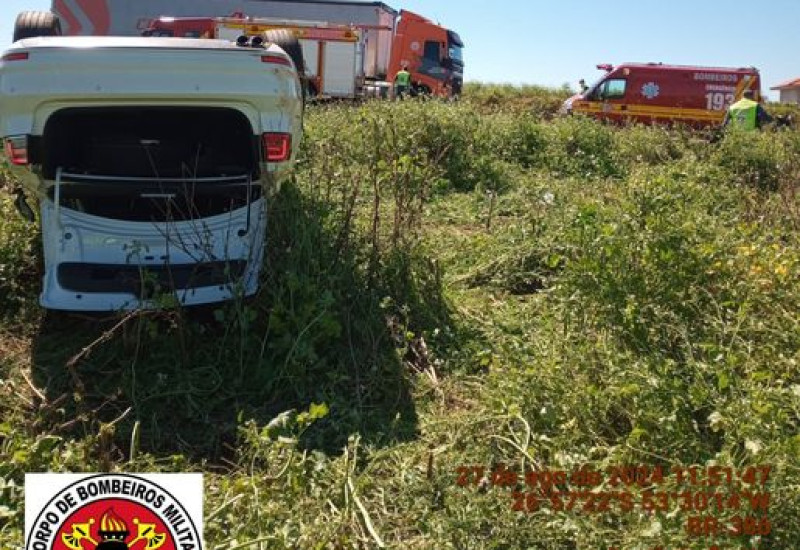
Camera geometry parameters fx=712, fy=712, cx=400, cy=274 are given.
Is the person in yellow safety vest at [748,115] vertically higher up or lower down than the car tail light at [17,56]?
higher up

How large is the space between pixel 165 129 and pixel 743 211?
506cm

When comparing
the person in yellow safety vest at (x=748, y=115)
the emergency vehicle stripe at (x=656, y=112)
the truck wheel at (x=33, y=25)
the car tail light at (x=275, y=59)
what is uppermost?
the emergency vehicle stripe at (x=656, y=112)

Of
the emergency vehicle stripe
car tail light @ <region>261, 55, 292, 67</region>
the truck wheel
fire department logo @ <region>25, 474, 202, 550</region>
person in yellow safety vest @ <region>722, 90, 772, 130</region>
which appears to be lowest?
fire department logo @ <region>25, 474, 202, 550</region>

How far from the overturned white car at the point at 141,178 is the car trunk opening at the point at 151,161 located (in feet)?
0.04

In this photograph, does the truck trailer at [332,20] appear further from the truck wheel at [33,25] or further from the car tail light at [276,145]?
the car tail light at [276,145]

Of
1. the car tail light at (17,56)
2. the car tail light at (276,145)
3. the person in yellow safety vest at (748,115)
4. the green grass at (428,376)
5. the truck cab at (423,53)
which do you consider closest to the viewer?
the green grass at (428,376)

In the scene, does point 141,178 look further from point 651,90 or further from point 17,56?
point 651,90

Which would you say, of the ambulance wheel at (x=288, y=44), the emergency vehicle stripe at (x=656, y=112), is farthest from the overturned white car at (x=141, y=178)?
the emergency vehicle stripe at (x=656, y=112)

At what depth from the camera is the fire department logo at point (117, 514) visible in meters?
2.25

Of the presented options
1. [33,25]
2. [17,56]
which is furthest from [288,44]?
[17,56]

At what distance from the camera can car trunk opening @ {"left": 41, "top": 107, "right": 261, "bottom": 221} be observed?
4.27 m

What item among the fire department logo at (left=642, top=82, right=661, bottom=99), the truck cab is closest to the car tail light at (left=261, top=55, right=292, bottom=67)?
the fire department logo at (left=642, top=82, right=661, bottom=99)

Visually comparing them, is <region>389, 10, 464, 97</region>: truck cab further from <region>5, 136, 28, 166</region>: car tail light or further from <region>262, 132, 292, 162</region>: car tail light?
<region>5, 136, 28, 166</region>: car tail light

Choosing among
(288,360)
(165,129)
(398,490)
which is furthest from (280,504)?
(165,129)
